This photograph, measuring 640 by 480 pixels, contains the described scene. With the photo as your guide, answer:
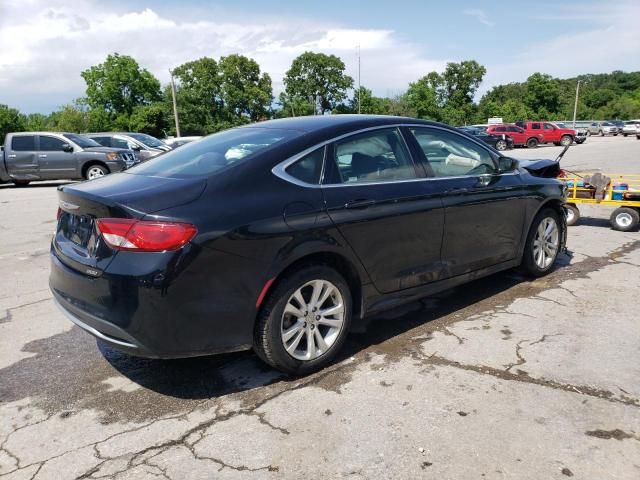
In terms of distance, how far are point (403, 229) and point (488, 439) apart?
157 centimetres

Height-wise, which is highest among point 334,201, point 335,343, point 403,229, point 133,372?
point 334,201

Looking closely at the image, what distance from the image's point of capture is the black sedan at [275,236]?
2818 mm

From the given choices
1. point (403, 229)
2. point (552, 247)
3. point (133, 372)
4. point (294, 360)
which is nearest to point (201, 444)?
point (294, 360)

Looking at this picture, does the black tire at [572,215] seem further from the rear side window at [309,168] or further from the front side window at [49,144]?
the front side window at [49,144]

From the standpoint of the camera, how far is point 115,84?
61.7m

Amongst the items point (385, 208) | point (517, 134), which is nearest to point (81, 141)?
point (385, 208)

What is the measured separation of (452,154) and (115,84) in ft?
214

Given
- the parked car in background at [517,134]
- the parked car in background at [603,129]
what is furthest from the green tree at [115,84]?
the parked car in background at [603,129]

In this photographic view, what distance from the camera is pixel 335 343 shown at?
3508mm

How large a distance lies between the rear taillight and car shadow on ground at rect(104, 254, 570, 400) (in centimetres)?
102

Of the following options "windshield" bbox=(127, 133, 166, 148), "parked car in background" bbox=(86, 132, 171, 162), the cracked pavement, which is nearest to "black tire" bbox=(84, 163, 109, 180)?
"parked car in background" bbox=(86, 132, 171, 162)

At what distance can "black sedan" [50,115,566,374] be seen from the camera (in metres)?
2.82

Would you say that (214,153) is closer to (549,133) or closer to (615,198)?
(615,198)

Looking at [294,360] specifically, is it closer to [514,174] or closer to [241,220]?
[241,220]
